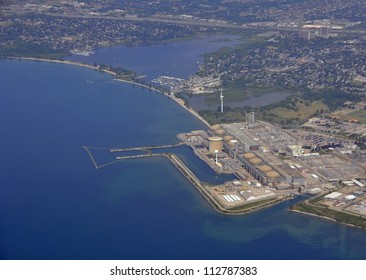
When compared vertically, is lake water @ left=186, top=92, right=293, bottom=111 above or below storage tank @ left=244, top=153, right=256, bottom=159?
below

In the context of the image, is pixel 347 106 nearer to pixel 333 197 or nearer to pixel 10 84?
pixel 333 197

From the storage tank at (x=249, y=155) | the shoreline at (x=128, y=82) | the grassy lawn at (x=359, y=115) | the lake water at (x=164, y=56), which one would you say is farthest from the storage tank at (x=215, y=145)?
the lake water at (x=164, y=56)

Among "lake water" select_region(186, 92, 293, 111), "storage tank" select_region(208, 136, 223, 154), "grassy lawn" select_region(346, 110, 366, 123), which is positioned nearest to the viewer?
"storage tank" select_region(208, 136, 223, 154)

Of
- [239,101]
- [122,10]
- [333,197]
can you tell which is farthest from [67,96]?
[122,10]

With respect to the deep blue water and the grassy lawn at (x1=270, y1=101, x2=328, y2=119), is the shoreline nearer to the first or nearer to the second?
the deep blue water

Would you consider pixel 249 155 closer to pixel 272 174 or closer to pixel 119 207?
pixel 272 174

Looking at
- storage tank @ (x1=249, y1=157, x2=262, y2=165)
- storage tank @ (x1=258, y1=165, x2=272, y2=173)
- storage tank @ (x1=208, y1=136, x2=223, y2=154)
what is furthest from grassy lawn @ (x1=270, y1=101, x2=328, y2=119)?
storage tank @ (x1=258, y1=165, x2=272, y2=173)

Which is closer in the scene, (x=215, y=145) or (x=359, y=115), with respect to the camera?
(x=215, y=145)

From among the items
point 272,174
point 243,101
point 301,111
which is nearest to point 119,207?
point 272,174

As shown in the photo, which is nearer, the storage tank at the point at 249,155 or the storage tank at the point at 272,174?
the storage tank at the point at 272,174

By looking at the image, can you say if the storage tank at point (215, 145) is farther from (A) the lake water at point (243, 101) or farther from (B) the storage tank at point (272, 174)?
(A) the lake water at point (243, 101)
